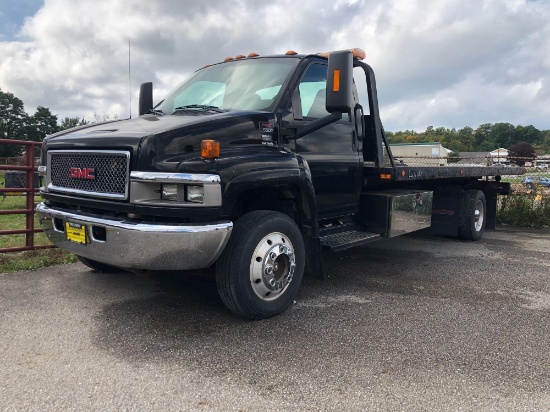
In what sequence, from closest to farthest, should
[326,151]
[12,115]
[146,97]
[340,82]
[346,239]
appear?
[340,82] < [326,151] < [346,239] < [146,97] < [12,115]

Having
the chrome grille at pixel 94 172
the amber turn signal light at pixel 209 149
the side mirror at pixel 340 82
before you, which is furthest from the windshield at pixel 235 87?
the chrome grille at pixel 94 172

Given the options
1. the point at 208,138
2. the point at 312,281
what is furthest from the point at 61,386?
the point at 312,281

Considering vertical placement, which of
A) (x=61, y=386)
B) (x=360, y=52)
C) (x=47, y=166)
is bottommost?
(x=61, y=386)

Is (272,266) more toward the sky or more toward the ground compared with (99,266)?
more toward the sky

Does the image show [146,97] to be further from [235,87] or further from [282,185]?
[282,185]

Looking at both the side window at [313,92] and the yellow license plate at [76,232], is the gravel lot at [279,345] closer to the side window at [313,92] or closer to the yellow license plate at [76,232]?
the yellow license plate at [76,232]

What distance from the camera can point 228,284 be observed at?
12.1 ft

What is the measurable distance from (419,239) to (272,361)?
5811 mm

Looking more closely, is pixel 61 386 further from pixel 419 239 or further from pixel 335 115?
pixel 419 239

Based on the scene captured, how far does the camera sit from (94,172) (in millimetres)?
3746

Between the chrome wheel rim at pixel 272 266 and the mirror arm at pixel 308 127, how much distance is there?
3.13 feet

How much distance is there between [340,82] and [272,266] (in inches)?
64.7

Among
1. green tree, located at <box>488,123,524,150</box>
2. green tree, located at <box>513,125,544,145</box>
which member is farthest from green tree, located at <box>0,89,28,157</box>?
green tree, located at <box>513,125,544,145</box>

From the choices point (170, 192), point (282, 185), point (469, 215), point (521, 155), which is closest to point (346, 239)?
point (282, 185)
